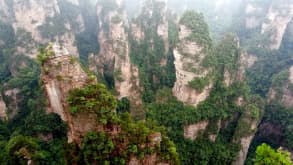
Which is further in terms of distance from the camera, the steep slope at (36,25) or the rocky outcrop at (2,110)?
the steep slope at (36,25)

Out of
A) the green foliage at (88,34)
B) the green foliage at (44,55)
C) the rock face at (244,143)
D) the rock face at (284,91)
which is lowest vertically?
the rock face at (244,143)

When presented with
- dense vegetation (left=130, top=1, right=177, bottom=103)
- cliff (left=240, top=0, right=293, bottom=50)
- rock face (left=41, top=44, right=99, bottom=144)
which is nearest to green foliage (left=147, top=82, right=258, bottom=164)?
dense vegetation (left=130, top=1, right=177, bottom=103)

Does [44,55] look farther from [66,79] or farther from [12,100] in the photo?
[12,100]

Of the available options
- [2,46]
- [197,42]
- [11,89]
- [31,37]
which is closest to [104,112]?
[197,42]

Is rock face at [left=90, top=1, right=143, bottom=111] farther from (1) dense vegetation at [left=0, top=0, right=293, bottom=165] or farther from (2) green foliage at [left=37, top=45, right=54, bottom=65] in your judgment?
(2) green foliage at [left=37, top=45, right=54, bottom=65]

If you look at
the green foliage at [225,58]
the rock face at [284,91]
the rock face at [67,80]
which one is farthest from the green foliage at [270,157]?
the rock face at [284,91]

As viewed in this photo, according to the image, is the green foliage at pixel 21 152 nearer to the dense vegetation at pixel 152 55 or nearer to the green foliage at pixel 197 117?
the green foliage at pixel 197 117

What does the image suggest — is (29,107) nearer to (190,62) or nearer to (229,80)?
(190,62)
